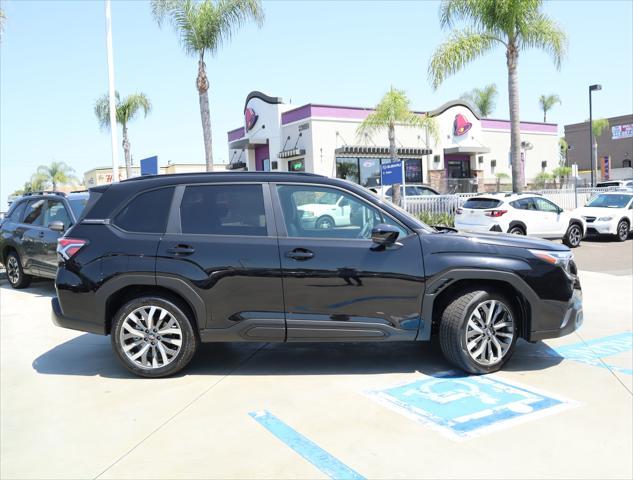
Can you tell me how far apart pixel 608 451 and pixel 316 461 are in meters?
1.86

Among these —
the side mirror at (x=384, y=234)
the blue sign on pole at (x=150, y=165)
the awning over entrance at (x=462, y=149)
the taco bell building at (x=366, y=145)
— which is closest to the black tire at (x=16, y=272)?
the blue sign on pole at (x=150, y=165)

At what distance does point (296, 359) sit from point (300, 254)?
4.25ft

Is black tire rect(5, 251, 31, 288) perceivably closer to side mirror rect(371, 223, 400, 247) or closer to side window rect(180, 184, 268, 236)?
side window rect(180, 184, 268, 236)

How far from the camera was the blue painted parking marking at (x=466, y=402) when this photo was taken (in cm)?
389

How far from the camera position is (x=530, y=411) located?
13.4 ft

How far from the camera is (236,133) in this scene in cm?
3594

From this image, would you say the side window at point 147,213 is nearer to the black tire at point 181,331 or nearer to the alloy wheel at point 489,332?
the black tire at point 181,331

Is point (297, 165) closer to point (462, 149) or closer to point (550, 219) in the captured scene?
point (462, 149)

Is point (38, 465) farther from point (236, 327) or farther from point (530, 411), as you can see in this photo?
point (530, 411)

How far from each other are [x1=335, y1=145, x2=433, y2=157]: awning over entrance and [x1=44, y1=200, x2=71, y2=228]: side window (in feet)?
67.6

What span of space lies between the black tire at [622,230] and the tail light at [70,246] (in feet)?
54.8

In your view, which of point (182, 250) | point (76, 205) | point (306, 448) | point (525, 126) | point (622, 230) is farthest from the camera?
point (525, 126)

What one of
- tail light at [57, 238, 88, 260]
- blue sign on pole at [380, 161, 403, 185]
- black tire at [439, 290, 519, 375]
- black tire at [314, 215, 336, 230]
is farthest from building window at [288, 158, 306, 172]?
black tire at [439, 290, 519, 375]

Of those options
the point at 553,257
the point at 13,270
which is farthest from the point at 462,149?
the point at 553,257
